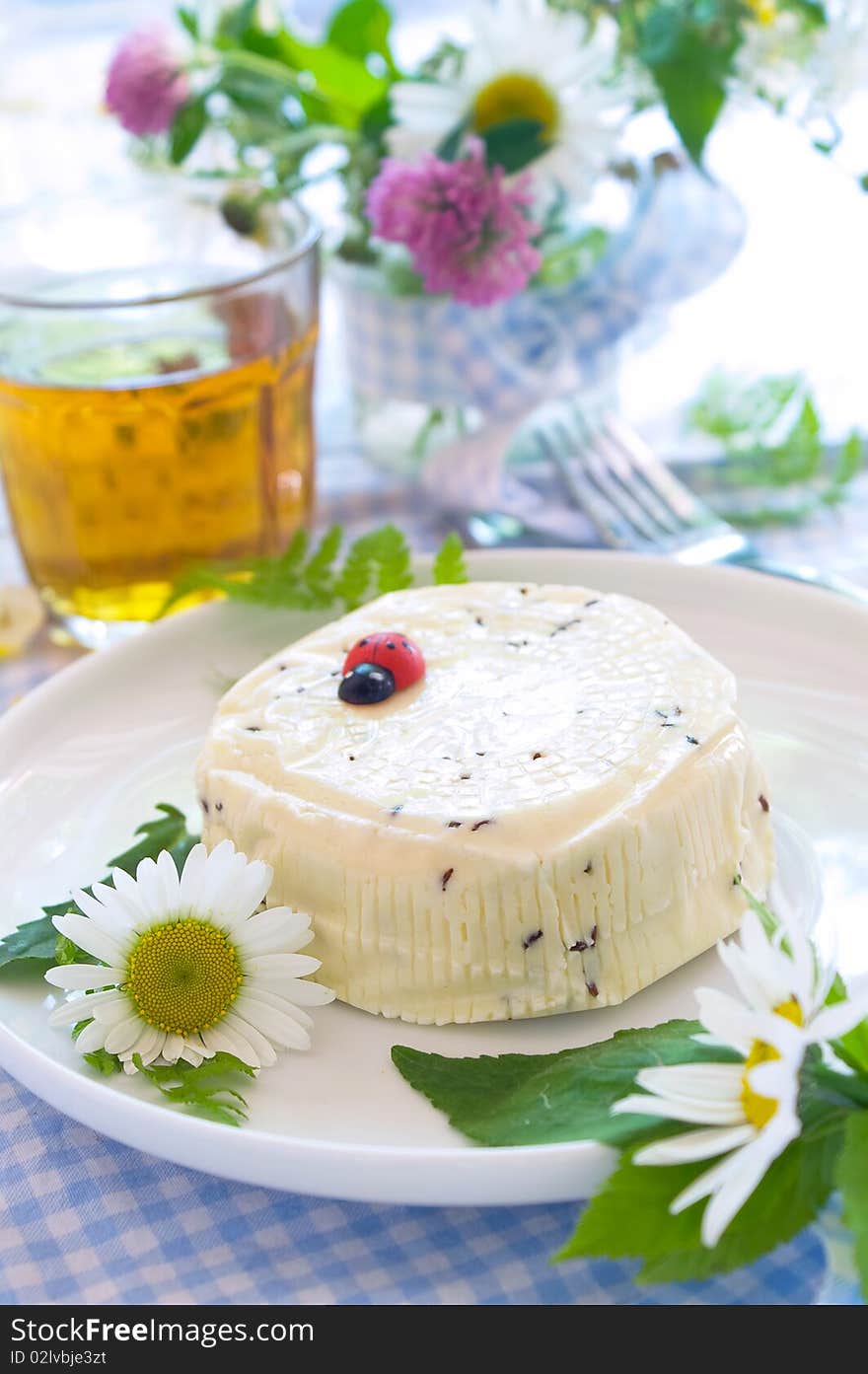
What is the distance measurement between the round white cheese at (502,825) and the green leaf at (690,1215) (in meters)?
0.31

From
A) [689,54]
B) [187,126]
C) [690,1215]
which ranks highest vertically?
[689,54]

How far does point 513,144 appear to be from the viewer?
221 cm

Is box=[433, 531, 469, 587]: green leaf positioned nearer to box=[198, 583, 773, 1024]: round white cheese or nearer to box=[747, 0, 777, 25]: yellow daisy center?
box=[198, 583, 773, 1024]: round white cheese

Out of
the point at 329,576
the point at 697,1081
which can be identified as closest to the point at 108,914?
the point at 697,1081

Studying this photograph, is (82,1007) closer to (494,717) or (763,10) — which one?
(494,717)

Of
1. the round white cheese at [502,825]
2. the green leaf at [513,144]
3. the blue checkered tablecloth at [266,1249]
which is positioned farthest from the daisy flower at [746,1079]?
the green leaf at [513,144]

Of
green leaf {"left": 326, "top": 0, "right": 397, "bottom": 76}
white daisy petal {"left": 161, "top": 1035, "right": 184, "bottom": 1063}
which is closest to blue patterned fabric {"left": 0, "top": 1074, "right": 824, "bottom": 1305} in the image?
white daisy petal {"left": 161, "top": 1035, "right": 184, "bottom": 1063}

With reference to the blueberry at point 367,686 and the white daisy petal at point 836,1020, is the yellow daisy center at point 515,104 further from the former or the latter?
the white daisy petal at point 836,1020

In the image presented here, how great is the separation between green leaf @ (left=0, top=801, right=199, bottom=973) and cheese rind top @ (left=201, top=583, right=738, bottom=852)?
0.13 metres

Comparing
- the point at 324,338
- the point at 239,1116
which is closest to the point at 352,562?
the point at 239,1116

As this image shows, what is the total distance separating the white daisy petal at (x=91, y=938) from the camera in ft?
4.55

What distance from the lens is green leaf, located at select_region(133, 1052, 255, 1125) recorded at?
4.25 feet

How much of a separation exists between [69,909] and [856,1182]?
2.76 ft
